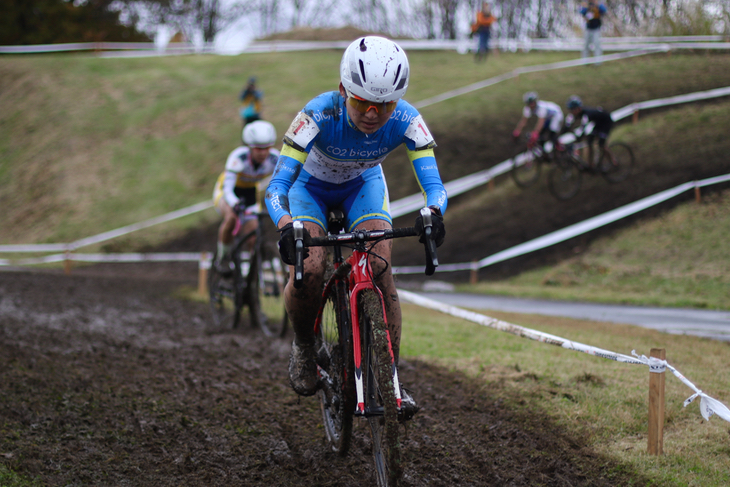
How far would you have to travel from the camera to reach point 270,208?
3773 millimetres

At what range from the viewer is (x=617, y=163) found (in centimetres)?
1548

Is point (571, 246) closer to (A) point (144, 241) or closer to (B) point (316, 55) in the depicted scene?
(A) point (144, 241)

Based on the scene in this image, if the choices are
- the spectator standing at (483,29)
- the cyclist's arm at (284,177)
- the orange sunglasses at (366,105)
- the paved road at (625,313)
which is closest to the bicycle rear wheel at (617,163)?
the paved road at (625,313)

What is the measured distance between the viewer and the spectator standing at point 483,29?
82.4 feet

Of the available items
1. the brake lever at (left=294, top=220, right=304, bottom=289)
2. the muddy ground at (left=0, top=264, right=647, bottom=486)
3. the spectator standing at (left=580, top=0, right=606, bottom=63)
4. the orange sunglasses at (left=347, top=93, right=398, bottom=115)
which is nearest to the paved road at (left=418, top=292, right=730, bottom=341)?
the muddy ground at (left=0, top=264, right=647, bottom=486)

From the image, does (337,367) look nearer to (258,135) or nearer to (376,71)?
(376,71)

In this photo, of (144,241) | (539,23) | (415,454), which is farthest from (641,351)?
(539,23)

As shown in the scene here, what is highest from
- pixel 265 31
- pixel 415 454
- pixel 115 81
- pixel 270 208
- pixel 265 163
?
pixel 265 31

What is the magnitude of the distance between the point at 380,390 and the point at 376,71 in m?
1.79

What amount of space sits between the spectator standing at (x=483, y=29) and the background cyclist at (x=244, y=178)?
750 inches

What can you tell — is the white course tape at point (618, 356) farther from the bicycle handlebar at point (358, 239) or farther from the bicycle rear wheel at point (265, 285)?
the bicycle rear wheel at point (265, 285)

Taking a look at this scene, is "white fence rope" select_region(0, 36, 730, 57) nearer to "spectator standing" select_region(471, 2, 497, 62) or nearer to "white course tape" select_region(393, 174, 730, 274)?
"spectator standing" select_region(471, 2, 497, 62)

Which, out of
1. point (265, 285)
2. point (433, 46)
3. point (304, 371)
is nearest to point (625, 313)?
point (265, 285)

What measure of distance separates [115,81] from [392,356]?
31698mm
